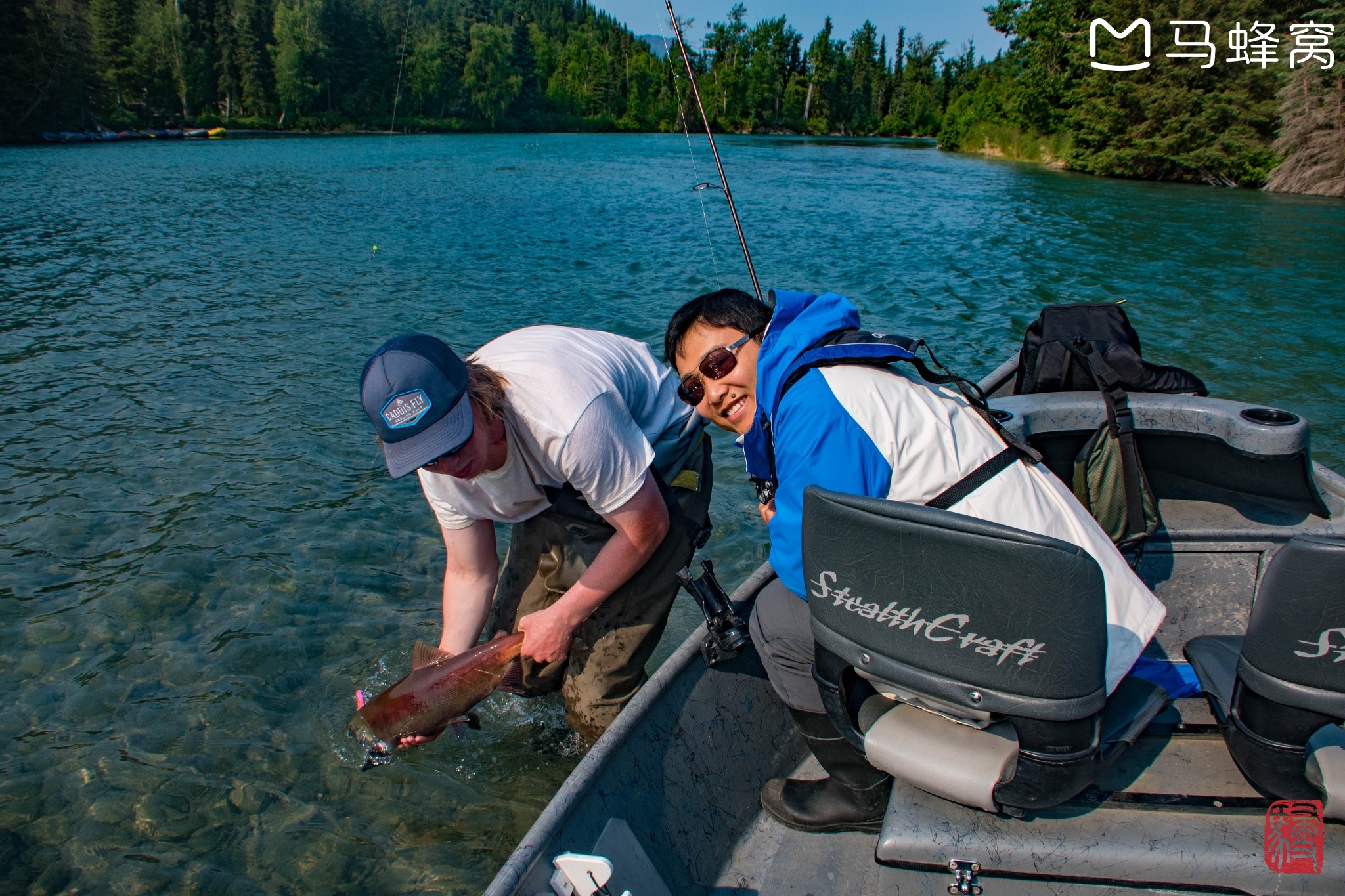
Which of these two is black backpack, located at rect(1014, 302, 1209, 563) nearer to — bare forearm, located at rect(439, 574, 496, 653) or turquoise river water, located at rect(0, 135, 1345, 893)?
bare forearm, located at rect(439, 574, 496, 653)

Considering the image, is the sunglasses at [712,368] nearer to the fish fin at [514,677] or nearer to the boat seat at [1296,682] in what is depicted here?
the fish fin at [514,677]

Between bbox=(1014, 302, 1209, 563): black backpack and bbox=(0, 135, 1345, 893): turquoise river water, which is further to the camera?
bbox=(0, 135, 1345, 893): turquoise river water

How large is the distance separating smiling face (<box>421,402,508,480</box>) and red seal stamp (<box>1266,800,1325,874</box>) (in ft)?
7.74

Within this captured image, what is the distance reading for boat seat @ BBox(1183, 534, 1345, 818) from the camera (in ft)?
6.02

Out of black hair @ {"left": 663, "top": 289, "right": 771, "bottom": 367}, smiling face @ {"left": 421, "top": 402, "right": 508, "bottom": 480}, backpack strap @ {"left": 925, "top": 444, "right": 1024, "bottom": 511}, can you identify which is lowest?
smiling face @ {"left": 421, "top": 402, "right": 508, "bottom": 480}

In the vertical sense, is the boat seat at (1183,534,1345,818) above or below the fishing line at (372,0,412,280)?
below

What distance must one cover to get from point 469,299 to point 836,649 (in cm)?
1321

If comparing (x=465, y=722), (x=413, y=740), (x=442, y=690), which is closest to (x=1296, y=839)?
(x=442, y=690)

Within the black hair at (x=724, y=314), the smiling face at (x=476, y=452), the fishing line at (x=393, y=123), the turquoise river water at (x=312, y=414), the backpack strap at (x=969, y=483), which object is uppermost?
the fishing line at (x=393, y=123)

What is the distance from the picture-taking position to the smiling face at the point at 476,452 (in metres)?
2.60

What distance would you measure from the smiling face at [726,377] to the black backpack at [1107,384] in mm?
1676

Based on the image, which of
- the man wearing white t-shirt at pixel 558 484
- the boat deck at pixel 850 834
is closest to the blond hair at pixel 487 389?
the man wearing white t-shirt at pixel 558 484

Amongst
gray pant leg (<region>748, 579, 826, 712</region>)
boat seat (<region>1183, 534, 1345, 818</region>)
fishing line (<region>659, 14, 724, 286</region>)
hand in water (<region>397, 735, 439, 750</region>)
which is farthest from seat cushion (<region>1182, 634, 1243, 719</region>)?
fishing line (<region>659, 14, 724, 286</region>)

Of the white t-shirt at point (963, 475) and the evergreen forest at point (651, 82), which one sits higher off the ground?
the evergreen forest at point (651, 82)
